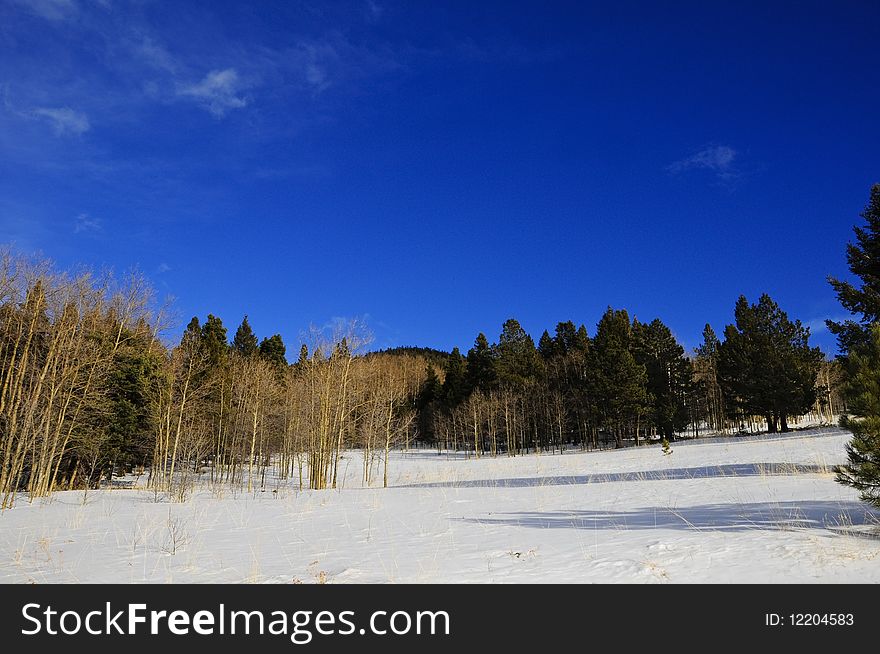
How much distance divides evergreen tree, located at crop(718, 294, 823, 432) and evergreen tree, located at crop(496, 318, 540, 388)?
24264 millimetres

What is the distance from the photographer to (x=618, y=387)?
56.1 metres

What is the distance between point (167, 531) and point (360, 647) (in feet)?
25.5

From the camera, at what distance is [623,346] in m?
60.4

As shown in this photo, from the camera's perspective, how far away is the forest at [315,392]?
934 inches

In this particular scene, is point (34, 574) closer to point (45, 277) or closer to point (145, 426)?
point (45, 277)

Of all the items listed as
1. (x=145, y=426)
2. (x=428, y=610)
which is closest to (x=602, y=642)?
(x=428, y=610)

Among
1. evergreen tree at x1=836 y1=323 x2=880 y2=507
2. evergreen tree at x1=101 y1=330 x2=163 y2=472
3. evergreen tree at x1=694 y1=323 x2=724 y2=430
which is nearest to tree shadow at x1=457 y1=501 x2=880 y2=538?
evergreen tree at x1=836 y1=323 x2=880 y2=507

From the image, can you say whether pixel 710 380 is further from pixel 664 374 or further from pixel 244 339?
pixel 244 339

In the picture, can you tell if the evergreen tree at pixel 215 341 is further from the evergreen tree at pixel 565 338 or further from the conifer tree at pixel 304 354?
the evergreen tree at pixel 565 338

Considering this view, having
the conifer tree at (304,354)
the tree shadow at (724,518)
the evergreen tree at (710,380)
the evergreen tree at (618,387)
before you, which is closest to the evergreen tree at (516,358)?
the evergreen tree at (618,387)

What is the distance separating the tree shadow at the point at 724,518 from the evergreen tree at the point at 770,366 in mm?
44158

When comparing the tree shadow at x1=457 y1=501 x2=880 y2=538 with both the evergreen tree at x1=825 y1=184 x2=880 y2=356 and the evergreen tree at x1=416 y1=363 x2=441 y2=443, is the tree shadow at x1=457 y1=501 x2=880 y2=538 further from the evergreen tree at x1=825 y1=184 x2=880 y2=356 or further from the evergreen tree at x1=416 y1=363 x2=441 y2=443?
the evergreen tree at x1=416 y1=363 x2=441 y2=443

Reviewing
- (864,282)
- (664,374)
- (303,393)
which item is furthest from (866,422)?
(664,374)

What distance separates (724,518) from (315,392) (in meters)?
23.3
